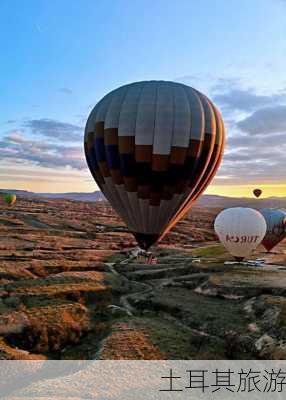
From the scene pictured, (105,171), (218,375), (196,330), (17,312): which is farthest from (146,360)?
(105,171)

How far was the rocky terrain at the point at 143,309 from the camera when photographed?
24.4m

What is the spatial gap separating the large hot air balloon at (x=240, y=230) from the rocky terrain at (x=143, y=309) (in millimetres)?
2164

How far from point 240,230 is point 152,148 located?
17.1 meters

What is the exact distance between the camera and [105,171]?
3391cm

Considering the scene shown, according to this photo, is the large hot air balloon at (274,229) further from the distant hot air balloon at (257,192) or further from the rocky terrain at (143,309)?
the distant hot air balloon at (257,192)

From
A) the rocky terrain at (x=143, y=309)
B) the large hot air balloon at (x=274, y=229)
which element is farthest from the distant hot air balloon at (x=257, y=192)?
the rocky terrain at (x=143, y=309)

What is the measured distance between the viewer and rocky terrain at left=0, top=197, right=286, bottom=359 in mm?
24406

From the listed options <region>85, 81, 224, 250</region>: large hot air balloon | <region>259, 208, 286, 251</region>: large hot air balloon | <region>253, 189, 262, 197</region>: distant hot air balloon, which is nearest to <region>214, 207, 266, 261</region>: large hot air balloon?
<region>85, 81, 224, 250</region>: large hot air balloon

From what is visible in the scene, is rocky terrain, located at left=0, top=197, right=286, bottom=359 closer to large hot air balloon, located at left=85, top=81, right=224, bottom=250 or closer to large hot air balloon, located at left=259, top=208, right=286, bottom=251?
large hot air balloon, located at left=259, top=208, right=286, bottom=251

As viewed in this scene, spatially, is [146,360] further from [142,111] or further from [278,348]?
[142,111]

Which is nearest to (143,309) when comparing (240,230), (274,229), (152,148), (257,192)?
(152,148)

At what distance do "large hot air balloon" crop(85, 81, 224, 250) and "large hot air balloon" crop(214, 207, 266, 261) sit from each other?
449 inches

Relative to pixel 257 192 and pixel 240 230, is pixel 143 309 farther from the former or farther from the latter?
pixel 257 192

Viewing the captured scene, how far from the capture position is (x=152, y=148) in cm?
3173
